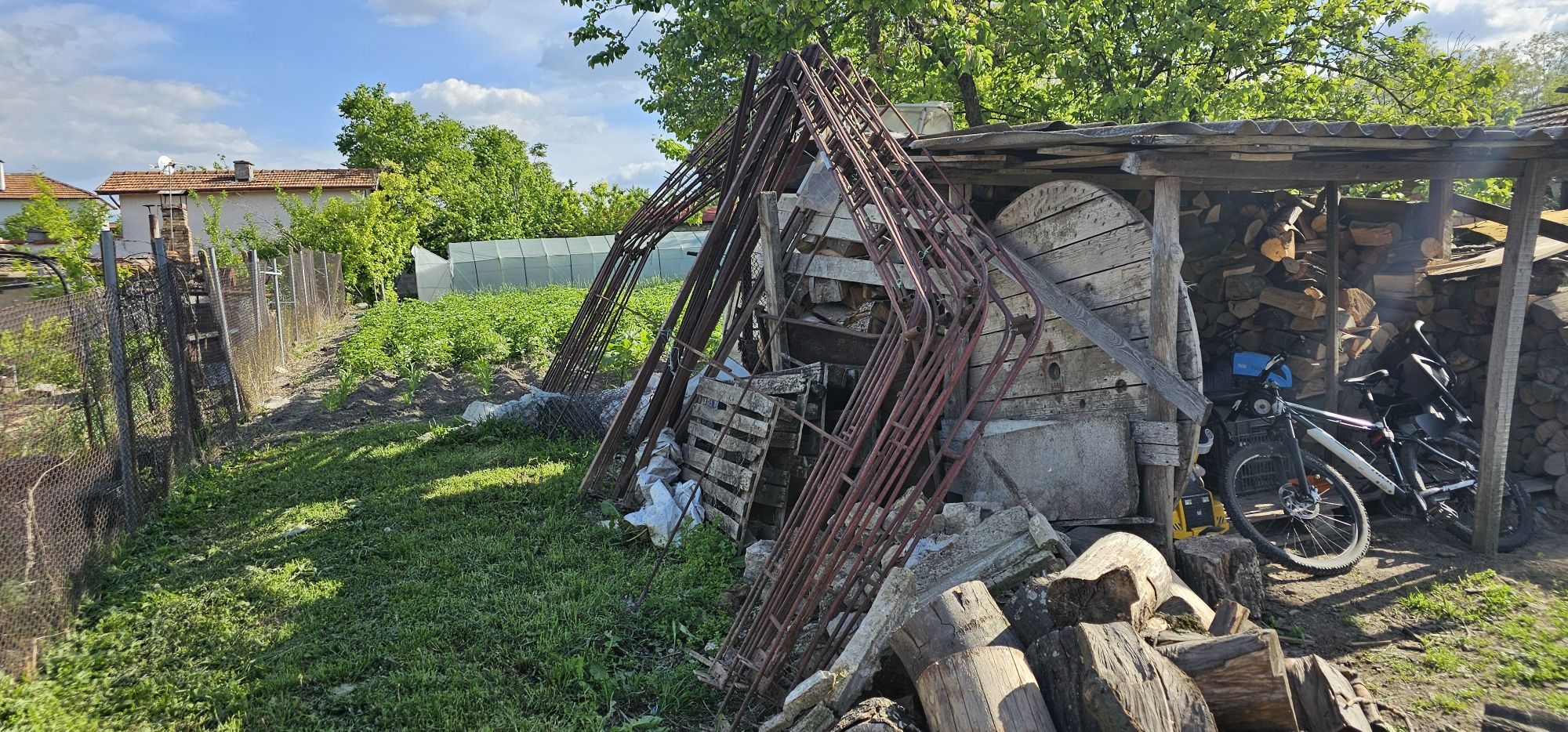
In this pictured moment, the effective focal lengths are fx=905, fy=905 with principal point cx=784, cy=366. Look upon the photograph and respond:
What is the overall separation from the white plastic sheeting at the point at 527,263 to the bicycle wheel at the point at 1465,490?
83.5 feet

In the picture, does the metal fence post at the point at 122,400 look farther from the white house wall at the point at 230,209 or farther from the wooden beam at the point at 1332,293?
the white house wall at the point at 230,209

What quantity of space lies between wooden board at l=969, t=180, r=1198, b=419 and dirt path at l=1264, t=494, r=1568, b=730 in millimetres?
1559

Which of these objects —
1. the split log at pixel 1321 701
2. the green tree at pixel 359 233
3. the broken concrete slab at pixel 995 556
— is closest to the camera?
the split log at pixel 1321 701

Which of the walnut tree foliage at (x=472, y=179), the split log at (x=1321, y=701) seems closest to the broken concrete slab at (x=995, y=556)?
the split log at (x=1321, y=701)

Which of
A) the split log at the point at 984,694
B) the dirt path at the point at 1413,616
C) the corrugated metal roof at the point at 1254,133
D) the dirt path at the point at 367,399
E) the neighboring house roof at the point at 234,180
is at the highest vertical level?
the neighboring house roof at the point at 234,180

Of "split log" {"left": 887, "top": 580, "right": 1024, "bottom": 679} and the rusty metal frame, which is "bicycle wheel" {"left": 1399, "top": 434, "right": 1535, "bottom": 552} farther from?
"split log" {"left": 887, "top": 580, "right": 1024, "bottom": 679}

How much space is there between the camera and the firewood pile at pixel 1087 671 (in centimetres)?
302

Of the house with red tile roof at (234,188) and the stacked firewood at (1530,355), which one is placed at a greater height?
the house with red tile roof at (234,188)

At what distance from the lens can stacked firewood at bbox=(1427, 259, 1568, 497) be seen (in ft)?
22.7

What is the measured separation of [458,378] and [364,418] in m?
2.17

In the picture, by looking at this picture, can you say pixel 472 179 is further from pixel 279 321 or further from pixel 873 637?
pixel 873 637

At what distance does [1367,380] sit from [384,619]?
7.22 metres

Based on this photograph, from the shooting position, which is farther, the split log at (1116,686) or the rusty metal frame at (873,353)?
the rusty metal frame at (873,353)

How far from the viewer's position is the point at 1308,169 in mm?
5555
